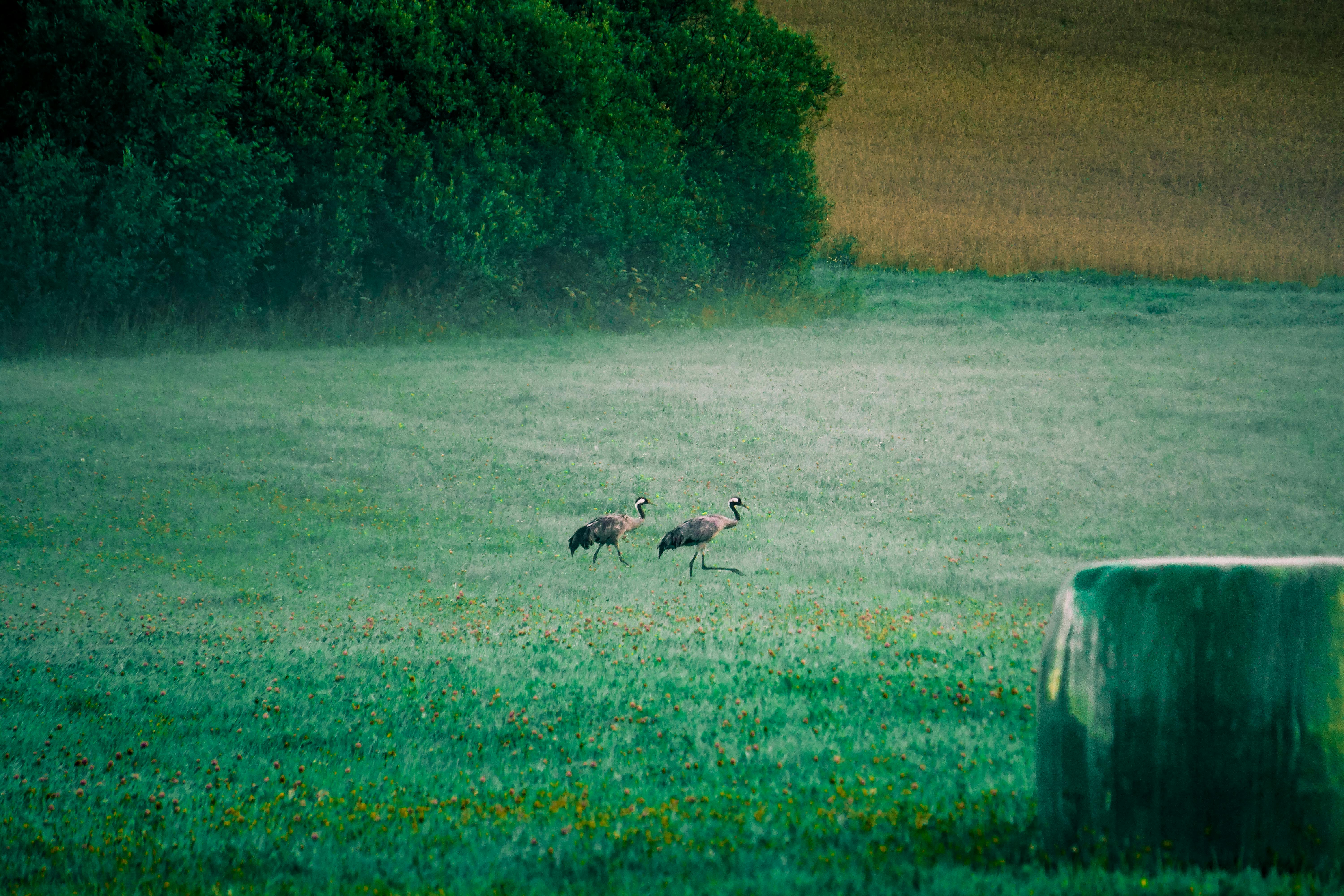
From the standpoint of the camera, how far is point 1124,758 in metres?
4.78

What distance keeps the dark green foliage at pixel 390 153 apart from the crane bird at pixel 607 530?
18375 millimetres

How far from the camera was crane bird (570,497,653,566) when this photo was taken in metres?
10.4

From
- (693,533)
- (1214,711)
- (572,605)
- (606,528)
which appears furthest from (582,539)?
(1214,711)

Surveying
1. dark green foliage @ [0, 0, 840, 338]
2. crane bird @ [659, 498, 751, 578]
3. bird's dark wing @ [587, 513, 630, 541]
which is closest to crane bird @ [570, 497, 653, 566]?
bird's dark wing @ [587, 513, 630, 541]

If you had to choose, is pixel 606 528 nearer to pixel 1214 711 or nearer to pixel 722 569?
pixel 722 569

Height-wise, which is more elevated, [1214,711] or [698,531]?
[1214,711]

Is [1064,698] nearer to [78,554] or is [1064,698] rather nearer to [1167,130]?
[78,554]

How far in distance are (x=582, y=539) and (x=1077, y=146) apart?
43.7 metres

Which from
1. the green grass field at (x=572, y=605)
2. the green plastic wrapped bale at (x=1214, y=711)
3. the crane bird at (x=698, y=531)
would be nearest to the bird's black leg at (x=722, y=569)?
the green grass field at (x=572, y=605)

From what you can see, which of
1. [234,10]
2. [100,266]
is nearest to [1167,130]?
[234,10]

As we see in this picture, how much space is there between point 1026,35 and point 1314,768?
158ft

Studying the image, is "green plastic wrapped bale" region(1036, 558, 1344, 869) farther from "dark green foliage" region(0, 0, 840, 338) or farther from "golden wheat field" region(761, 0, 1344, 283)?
"golden wheat field" region(761, 0, 1344, 283)

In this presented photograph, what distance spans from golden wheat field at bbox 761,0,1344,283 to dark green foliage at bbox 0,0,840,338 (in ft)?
23.4

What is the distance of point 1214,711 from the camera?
15.4 feet
